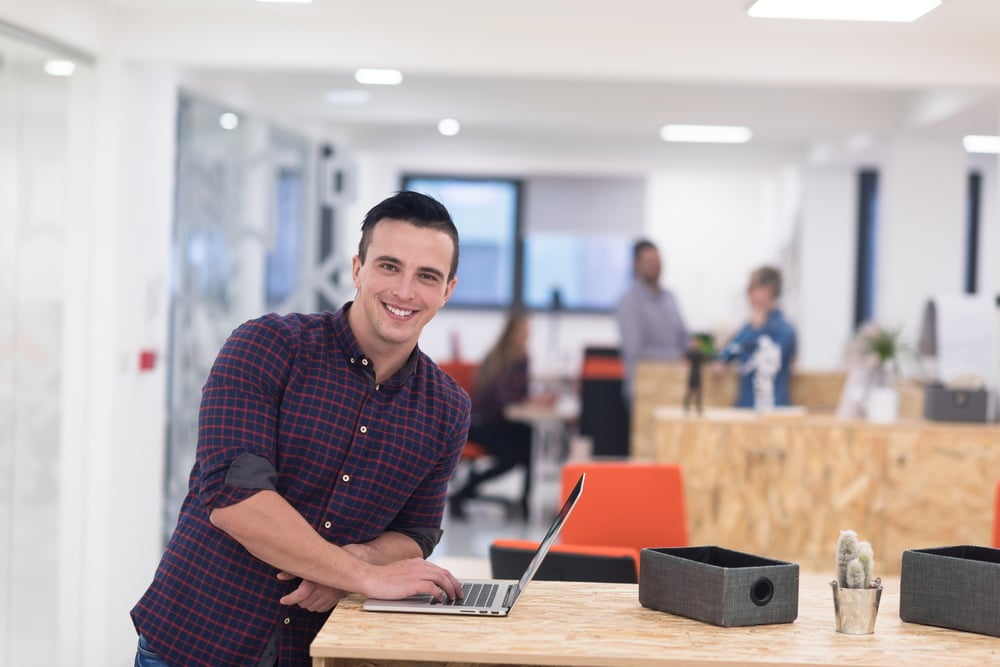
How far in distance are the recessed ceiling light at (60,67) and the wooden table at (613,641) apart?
10.4ft

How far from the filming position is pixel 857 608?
94.1 inches

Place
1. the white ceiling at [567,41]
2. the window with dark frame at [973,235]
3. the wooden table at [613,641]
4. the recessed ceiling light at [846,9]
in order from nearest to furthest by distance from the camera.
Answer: the wooden table at [613,641] < the recessed ceiling light at [846,9] < the white ceiling at [567,41] < the window with dark frame at [973,235]

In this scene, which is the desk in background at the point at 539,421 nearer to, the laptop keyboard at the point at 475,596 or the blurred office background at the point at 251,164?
the blurred office background at the point at 251,164

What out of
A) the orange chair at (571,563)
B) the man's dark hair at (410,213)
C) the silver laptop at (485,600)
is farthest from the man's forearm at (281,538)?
the orange chair at (571,563)

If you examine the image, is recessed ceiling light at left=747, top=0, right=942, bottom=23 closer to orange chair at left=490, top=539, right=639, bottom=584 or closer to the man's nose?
orange chair at left=490, top=539, right=639, bottom=584

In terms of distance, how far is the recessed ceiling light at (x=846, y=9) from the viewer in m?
4.53

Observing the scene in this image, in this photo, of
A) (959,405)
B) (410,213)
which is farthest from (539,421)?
(410,213)

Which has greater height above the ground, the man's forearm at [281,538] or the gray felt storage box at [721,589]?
the man's forearm at [281,538]

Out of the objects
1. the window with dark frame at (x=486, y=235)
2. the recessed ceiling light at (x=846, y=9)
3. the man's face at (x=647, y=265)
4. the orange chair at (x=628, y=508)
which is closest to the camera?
the orange chair at (x=628, y=508)

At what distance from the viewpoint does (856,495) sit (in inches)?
239

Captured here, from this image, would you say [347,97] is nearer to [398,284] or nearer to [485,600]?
[398,284]

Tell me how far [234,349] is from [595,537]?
2015mm

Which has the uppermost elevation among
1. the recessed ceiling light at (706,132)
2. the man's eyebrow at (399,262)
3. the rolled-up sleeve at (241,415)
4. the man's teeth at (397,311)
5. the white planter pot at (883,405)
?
the recessed ceiling light at (706,132)

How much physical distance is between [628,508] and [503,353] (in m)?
4.86
